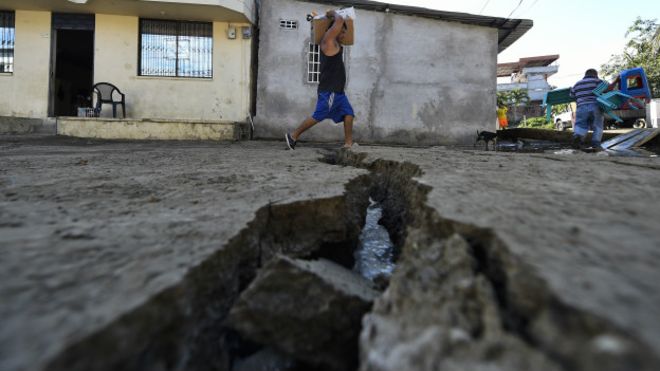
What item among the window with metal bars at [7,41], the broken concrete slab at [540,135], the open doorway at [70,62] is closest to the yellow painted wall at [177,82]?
the open doorway at [70,62]

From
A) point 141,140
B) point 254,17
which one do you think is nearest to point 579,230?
point 141,140

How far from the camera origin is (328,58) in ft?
13.2

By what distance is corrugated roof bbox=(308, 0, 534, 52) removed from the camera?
7.81 metres

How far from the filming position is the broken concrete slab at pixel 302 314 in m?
0.93

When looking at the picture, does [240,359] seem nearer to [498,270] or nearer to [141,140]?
[498,270]

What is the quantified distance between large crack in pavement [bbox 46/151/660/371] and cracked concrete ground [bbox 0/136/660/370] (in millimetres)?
25

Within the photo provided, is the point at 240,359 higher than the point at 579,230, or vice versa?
the point at 579,230

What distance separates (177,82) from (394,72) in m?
4.46

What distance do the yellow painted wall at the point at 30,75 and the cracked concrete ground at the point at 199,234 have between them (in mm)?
7305

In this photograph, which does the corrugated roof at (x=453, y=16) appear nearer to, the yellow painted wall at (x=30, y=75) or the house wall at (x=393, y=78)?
the house wall at (x=393, y=78)

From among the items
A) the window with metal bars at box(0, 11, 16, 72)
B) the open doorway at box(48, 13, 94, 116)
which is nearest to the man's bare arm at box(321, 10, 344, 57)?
the open doorway at box(48, 13, 94, 116)

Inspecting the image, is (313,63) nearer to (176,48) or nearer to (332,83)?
(176,48)

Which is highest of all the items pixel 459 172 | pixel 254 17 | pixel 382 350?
pixel 254 17

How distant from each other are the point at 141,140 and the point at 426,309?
22.4ft
